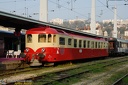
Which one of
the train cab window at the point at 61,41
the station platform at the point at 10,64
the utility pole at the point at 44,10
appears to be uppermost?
the utility pole at the point at 44,10

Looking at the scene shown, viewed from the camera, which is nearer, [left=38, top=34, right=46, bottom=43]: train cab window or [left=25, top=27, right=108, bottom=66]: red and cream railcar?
[left=25, top=27, right=108, bottom=66]: red and cream railcar

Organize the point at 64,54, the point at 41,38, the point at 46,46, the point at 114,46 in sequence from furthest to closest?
the point at 114,46 → the point at 64,54 → the point at 41,38 → the point at 46,46

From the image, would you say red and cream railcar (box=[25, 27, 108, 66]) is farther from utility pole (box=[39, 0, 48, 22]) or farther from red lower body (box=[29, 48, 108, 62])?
utility pole (box=[39, 0, 48, 22])

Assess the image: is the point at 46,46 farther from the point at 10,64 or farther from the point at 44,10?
the point at 44,10

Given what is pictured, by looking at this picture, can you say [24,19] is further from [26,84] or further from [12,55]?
[26,84]

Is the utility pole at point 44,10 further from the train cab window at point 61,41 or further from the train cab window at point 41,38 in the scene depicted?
the train cab window at point 41,38

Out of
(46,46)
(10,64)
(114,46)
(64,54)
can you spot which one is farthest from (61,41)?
(114,46)

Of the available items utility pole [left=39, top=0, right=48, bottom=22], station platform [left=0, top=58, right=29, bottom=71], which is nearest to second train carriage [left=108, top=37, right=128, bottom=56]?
utility pole [left=39, top=0, right=48, bottom=22]

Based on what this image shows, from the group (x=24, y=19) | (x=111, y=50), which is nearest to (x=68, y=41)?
(x=24, y=19)

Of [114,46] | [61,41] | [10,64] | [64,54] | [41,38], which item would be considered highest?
[41,38]

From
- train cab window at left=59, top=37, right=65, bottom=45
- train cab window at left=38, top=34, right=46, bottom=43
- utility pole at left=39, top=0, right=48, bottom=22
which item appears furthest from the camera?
utility pole at left=39, top=0, right=48, bottom=22

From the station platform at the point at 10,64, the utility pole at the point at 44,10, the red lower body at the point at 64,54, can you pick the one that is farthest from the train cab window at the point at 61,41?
the utility pole at the point at 44,10

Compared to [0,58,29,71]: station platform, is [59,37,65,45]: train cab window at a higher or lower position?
higher

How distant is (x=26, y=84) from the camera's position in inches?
452
